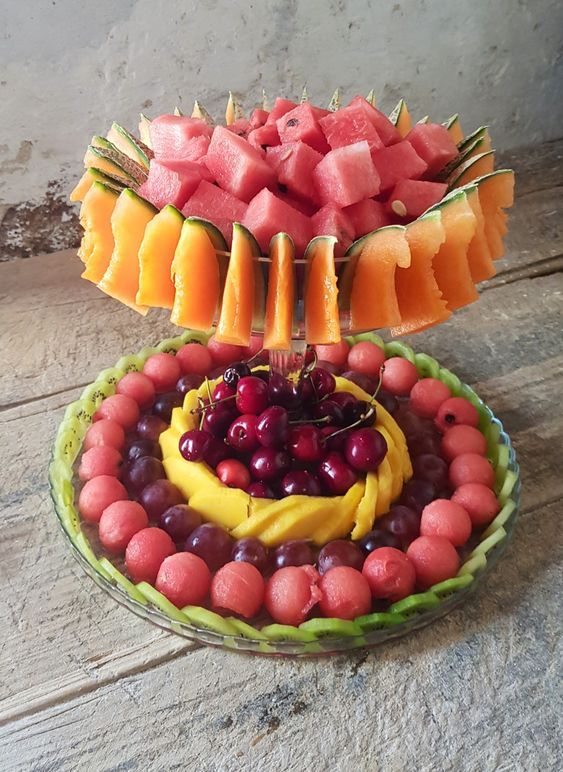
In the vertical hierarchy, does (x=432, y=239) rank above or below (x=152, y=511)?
above

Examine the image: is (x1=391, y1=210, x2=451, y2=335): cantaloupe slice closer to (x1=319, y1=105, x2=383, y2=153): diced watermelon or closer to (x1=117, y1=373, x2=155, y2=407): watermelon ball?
(x1=319, y1=105, x2=383, y2=153): diced watermelon

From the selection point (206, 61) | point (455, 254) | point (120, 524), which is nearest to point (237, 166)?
point (455, 254)

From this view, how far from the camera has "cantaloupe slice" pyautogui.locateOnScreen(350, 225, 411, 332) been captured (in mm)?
755

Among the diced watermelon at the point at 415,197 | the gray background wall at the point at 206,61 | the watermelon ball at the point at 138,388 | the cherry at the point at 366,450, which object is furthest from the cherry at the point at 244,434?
the gray background wall at the point at 206,61

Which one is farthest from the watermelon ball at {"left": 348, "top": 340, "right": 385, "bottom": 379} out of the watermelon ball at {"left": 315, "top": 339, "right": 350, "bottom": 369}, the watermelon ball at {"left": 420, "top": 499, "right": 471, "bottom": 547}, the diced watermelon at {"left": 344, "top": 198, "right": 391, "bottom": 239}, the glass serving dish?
the diced watermelon at {"left": 344, "top": 198, "right": 391, "bottom": 239}

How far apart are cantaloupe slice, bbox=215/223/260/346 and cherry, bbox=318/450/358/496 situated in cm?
26

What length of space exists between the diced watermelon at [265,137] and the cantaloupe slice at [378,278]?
211mm

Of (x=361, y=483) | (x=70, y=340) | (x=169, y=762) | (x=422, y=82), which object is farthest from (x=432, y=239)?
(x=422, y=82)

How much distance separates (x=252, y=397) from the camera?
1018mm

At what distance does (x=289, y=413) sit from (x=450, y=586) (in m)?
0.32

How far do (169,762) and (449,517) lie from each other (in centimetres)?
44

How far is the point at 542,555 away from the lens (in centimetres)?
99

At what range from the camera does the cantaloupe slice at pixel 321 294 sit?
2.47 feet

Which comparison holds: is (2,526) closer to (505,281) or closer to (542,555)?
(542,555)
